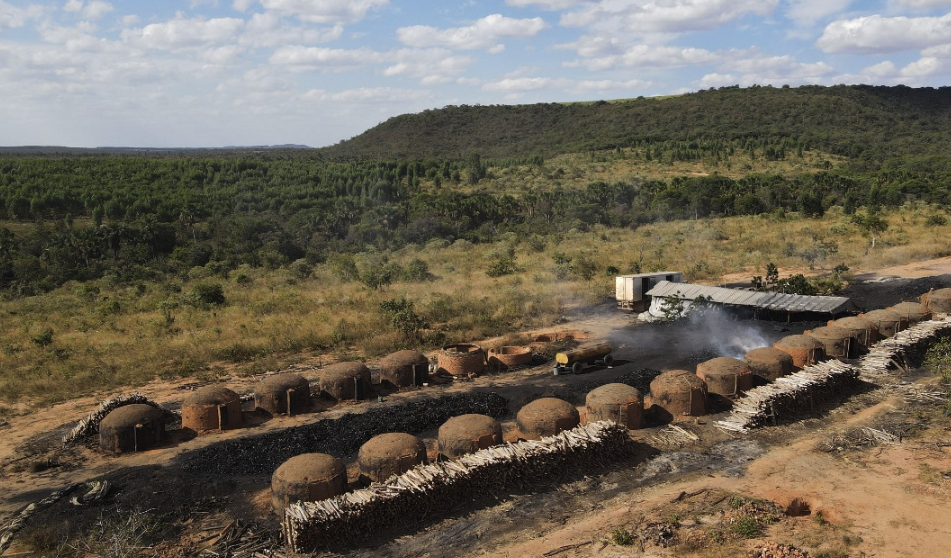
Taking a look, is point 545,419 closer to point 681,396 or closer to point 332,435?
point 681,396

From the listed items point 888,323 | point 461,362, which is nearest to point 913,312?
point 888,323

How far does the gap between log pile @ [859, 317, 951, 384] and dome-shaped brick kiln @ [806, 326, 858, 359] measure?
405 mm

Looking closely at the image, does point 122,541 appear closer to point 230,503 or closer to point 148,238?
point 230,503

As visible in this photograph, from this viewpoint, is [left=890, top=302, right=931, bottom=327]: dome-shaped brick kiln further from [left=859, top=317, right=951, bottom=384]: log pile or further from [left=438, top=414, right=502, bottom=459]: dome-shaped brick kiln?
[left=438, top=414, right=502, bottom=459]: dome-shaped brick kiln

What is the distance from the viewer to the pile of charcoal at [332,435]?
13.1 meters

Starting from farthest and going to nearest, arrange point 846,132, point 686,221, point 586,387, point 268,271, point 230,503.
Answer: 1. point 846,132
2. point 686,221
3. point 268,271
4. point 586,387
5. point 230,503

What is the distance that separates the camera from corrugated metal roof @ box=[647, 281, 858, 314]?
72.8ft

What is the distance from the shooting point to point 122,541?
391 inches

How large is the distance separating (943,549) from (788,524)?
80.8 inches

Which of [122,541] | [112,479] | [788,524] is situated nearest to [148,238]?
[112,479]

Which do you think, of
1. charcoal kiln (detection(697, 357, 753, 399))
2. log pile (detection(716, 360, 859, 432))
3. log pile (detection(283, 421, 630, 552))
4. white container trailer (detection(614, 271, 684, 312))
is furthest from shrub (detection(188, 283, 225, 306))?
log pile (detection(716, 360, 859, 432))

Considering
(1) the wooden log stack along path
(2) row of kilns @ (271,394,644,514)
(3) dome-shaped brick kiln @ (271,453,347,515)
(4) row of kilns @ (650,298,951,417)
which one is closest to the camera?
(3) dome-shaped brick kiln @ (271,453,347,515)

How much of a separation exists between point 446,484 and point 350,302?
16473 millimetres

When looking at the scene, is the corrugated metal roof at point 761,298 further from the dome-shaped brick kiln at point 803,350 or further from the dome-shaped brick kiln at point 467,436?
the dome-shaped brick kiln at point 467,436
